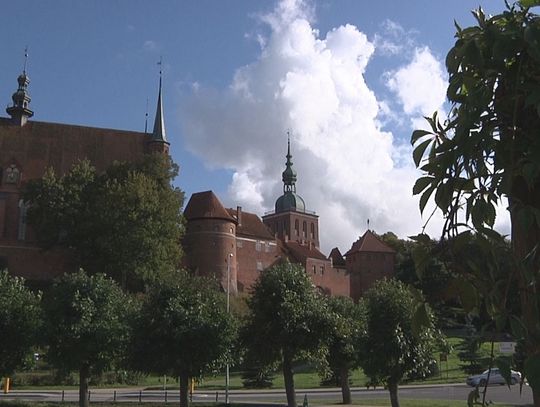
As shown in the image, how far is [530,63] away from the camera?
248 centimetres

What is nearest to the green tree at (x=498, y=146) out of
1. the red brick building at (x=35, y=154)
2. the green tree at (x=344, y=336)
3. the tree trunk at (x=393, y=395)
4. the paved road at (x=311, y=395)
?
the tree trunk at (x=393, y=395)

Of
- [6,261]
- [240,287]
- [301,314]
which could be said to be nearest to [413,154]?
[301,314]

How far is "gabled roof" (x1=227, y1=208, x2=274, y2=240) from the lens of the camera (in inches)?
3834

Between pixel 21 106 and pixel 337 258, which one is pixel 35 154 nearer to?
pixel 21 106

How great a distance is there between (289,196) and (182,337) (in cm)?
12203

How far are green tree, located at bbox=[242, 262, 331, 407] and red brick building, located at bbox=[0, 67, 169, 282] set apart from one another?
1818 inches

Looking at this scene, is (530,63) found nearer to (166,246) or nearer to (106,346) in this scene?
(106,346)

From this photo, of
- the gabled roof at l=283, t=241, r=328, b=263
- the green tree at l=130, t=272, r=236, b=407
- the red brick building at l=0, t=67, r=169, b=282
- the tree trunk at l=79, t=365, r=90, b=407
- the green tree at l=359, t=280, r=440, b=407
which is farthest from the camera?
the gabled roof at l=283, t=241, r=328, b=263

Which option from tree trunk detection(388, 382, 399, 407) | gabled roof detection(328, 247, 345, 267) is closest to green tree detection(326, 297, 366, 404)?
tree trunk detection(388, 382, 399, 407)

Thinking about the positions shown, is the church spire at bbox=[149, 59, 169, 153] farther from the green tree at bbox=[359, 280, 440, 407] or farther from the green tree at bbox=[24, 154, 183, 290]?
the green tree at bbox=[359, 280, 440, 407]

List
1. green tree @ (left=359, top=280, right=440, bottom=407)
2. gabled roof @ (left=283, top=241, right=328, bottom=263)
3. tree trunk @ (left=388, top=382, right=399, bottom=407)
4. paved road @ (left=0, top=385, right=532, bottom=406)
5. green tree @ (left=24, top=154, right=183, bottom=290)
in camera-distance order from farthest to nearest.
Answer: gabled roof @ (left=283, top=241, right=328, bottom=263) → green tree @ (left=24, top=154, right=183, bottom=290) → paved road @ (left=0, top=385, right=532, bottom=406) → green tree @ (left=359, top=280, right=440, bottom=407) → tree trunk @ (left=388, top=382, right=399, bottom=407)

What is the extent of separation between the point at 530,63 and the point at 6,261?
7793 cm

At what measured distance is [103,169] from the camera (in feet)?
284

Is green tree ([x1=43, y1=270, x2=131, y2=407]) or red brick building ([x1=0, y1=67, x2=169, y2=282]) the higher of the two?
red brick building ([x1=0, y1=67, x2=169, y2=282])
